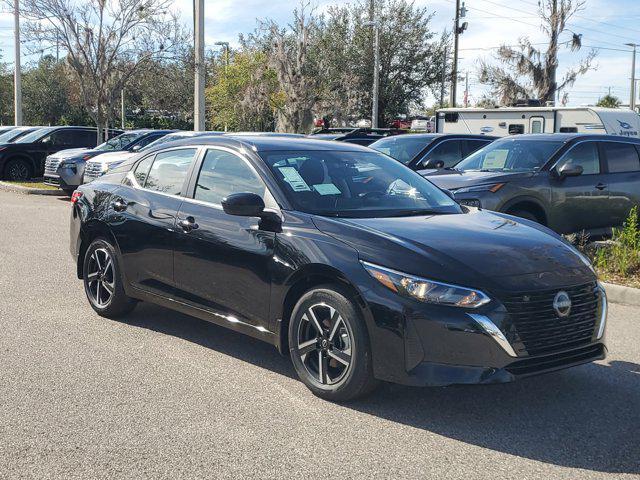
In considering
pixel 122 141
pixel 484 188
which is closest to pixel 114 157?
pixel 122 141

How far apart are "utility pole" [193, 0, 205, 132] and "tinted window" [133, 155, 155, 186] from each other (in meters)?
14.2

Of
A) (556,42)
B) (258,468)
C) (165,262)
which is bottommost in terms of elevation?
(258,468)

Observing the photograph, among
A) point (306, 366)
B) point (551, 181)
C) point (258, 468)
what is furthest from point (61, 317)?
point (551, 181)

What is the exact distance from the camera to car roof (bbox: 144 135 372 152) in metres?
5.74

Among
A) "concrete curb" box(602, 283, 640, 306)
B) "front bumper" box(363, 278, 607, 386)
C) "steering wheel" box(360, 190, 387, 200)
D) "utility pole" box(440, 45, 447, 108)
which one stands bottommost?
"concrete curb" box(602, 283, 640, 306)

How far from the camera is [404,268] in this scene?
175 inches

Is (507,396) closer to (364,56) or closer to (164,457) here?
(164,457)

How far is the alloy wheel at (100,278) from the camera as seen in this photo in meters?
6.64

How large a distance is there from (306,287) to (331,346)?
0.42 metres

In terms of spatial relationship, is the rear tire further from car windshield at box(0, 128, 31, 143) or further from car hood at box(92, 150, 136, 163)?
car hood at box(92, 150, 136, 163)

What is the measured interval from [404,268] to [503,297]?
0.56 metres

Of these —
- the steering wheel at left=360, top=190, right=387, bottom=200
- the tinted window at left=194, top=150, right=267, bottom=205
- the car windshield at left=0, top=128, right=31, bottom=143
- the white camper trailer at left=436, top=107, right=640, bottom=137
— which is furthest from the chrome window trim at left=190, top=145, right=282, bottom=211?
the car windshield at left=0, top=128, right=31, bottom=143

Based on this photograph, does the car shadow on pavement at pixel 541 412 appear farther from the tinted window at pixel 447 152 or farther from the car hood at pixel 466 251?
the tinted window at pixel 447 152

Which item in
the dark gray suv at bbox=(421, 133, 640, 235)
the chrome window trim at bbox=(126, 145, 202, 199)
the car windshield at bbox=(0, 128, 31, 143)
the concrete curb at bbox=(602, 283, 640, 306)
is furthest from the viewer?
the car windshield at bbox=(0, 128, 31, 143)
